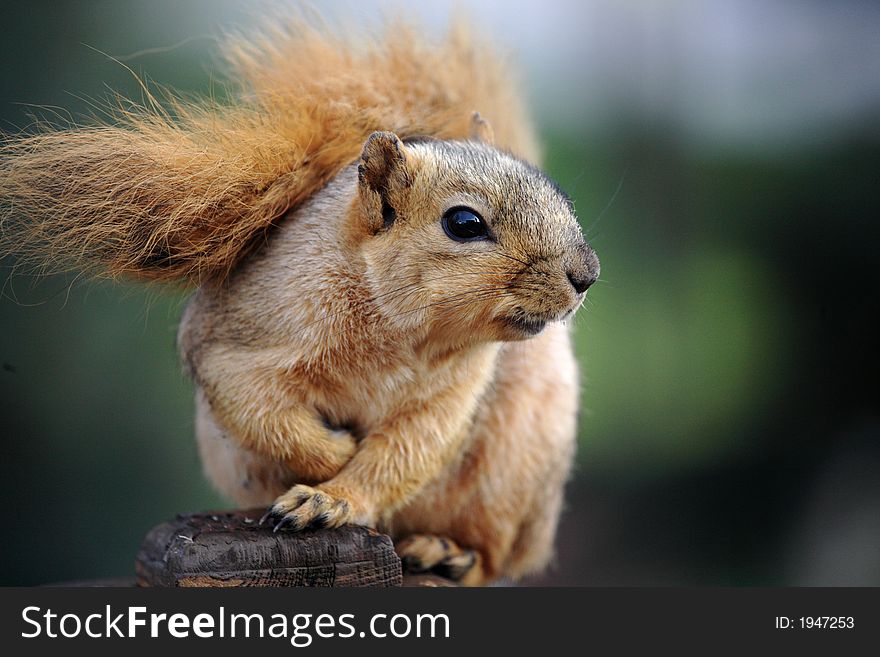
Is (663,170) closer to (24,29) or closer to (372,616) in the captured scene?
(24,29)

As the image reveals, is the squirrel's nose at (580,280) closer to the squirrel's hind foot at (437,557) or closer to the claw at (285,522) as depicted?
the claw at (285,522)

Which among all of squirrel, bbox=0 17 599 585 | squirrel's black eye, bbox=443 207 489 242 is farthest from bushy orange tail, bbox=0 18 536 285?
squirrel's black eye, bbox=443 207 489 242

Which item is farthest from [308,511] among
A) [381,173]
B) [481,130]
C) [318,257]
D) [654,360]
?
[654,360]

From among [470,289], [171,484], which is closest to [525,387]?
[470,289]

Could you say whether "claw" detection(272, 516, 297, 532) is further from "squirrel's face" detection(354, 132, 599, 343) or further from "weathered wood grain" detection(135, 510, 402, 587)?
"squirrel's face" detection(354, 132, 599, 343)

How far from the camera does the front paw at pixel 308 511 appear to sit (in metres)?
1.16

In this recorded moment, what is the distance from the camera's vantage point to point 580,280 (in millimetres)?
1117

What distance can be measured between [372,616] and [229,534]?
0.73ft

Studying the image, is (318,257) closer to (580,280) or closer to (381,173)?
(381,173)

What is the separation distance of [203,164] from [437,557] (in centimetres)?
76

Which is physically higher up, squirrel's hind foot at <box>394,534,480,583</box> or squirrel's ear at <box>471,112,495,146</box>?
squirrel's ear at <box>471,112,495,146</box>

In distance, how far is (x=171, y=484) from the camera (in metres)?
2.38

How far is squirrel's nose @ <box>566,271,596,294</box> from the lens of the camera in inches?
43.9

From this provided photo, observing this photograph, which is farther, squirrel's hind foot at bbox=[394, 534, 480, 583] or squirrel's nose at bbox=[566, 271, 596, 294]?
squirrel's hind foot at bbox=[394, 534, 480, 583]
